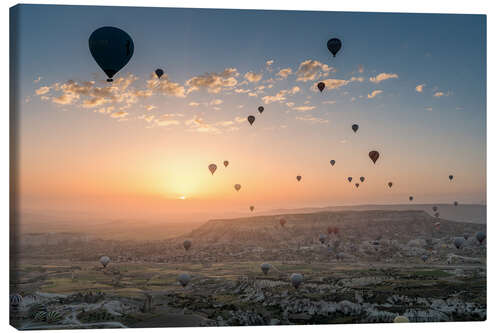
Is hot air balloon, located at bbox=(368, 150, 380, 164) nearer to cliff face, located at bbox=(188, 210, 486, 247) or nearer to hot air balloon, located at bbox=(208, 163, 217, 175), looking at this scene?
hot air balloon, located at bbox=(208, 163, 217, 175)

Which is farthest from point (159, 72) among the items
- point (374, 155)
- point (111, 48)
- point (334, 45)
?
point (374, 155)

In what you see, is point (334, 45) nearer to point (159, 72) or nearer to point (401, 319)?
point (159, 72)

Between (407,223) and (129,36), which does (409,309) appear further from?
(407,223)

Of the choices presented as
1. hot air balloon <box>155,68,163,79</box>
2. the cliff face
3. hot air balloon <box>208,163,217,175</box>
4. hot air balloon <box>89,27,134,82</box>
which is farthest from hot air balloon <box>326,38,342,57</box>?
the cliff face

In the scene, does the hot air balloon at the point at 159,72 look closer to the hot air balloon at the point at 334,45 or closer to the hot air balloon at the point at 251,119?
the hot air balloon at the point at 251,119

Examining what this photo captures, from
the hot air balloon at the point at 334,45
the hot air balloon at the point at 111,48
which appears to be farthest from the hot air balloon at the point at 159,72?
the hot air balloon at the point at 334,45

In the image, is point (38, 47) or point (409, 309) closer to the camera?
point (38, 47)

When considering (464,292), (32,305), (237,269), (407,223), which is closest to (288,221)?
(407,223)
